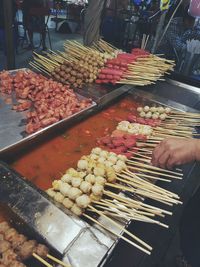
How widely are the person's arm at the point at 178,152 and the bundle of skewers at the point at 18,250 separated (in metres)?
1.25

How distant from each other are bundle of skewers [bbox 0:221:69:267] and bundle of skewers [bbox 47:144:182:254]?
408 mm

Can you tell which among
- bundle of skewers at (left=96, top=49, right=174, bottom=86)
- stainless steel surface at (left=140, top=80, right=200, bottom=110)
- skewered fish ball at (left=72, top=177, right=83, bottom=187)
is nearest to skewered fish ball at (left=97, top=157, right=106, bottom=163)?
skewered fish ball at (left=72, top=177, right=83, bottom=187)

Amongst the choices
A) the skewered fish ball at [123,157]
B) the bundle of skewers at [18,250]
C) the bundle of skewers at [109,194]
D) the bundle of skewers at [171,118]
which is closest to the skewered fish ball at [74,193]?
Answer: the bundle of skewers at [109,194]

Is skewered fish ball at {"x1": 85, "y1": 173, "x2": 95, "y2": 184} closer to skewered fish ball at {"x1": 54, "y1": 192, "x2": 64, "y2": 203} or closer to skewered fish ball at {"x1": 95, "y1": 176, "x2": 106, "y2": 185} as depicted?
skewered fish ball at {"x1": 95, "y1": 176, "x2": 106, "y2": 185}

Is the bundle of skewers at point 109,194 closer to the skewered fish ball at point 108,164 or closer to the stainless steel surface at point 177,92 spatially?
the skewered fish ball at point 108,164

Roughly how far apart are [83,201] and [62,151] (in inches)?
47.9

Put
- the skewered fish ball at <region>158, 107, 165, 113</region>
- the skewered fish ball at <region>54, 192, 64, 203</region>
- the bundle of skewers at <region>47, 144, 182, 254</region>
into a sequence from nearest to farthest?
the bundle of skewers at <region>47, 144, 182, 254</region>, the skewered fish ball at <region>54, 192, 64, 203</region>, the skewered fish ball at <region>158, 107, 165, 113</region>

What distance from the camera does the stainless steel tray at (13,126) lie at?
279 centimetres

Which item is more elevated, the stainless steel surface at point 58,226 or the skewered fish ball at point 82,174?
the skewered fish ball at point 82,174

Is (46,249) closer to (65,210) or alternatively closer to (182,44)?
(65,210)

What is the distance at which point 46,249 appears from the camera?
5.64ft

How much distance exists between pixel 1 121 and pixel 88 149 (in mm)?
1228

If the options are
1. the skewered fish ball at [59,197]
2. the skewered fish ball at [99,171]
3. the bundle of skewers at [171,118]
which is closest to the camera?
the skewered fish ball at [59,197]

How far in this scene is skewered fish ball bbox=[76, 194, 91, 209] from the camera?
1.99m
